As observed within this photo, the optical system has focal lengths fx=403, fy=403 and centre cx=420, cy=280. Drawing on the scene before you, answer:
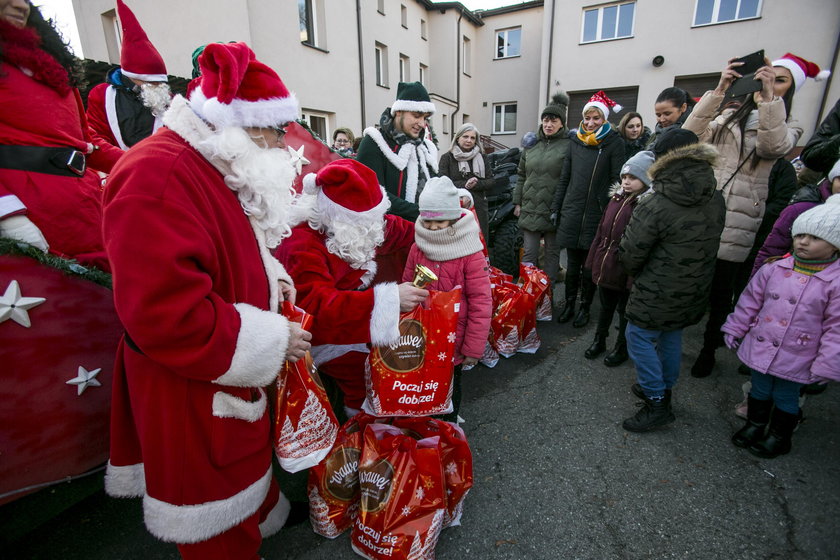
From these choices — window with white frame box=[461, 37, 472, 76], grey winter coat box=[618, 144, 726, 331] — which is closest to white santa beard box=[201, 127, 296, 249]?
grey winter coat box=[618, 144, 726, 331]

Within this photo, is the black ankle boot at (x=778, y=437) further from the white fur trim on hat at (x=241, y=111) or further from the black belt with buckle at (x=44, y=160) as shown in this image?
the black belt with buckle at (x=44, y=160)

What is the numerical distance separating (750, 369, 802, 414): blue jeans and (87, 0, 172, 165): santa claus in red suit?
439 cm

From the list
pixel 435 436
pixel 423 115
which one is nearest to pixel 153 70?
pixel 423 115

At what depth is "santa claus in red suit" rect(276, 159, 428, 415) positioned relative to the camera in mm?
1717

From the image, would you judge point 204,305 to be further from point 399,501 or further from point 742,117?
point 742,117

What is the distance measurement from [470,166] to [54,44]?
375 centimetres

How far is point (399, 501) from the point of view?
1682 mm

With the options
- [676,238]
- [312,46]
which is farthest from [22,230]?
[312,46]

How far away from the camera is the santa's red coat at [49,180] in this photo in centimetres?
168

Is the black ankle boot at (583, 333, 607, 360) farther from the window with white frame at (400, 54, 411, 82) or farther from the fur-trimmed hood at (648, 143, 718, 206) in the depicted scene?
the window with white frame at (400, 54, 411, 82)

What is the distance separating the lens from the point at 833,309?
2125mm

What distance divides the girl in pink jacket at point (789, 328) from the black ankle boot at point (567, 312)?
6.04ft


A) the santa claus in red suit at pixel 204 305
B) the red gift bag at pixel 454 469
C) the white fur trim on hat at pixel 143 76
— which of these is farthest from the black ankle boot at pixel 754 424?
the white fur trim on hat at pixel 143 76

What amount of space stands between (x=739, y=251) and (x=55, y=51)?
175 inches
